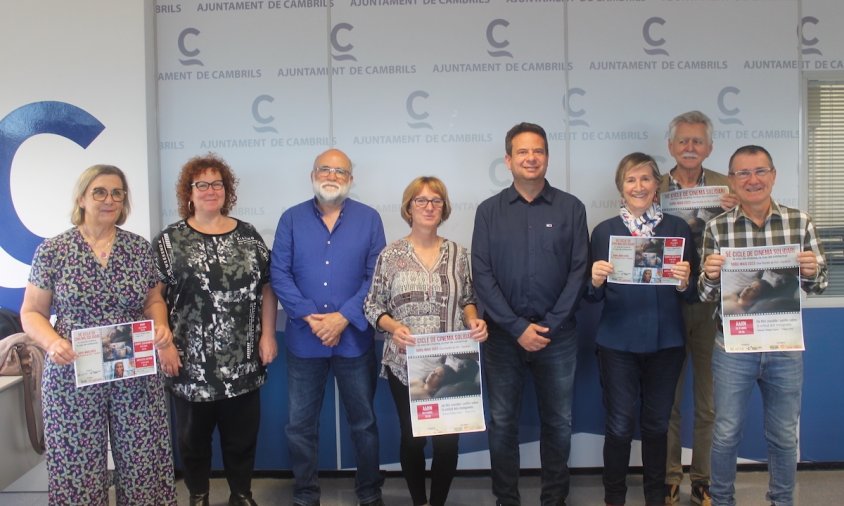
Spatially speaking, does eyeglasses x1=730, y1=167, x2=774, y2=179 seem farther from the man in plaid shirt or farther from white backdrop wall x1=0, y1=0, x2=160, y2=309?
white backdrop wall x1=0, y1=0, x2=160, y2=309

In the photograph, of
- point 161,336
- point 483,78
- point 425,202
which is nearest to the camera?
point 161,336

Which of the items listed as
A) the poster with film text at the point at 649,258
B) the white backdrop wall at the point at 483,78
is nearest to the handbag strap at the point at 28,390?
the white backdrop wall at the point at 483,78

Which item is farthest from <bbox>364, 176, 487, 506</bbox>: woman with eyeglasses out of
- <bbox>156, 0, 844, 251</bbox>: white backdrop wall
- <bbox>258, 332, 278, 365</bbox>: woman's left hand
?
<bbox>156, 0, 844, 251</bbox>: white backdrop wall

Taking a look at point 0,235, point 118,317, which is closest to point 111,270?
point 118,317

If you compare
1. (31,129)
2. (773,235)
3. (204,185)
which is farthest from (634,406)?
(31,129)

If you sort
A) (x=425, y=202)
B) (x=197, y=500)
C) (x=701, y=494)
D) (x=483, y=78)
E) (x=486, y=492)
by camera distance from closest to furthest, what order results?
(x=425, y=202), (x=197, y=500), (x=701, y=494), (x=486, y=492), (x=483, y=78)

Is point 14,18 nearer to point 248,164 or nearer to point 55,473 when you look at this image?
point 248,164

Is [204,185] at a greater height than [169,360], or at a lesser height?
greater

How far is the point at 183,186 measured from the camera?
2844 mm

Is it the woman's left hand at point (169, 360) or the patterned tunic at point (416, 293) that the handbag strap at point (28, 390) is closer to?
the woman's left hand at point (169, 360)

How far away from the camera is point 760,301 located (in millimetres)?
2512

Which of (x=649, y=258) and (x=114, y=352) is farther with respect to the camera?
(x=649, y=258)

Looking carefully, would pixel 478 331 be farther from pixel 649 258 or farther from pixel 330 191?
pixel 330 191

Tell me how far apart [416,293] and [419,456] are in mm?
869
